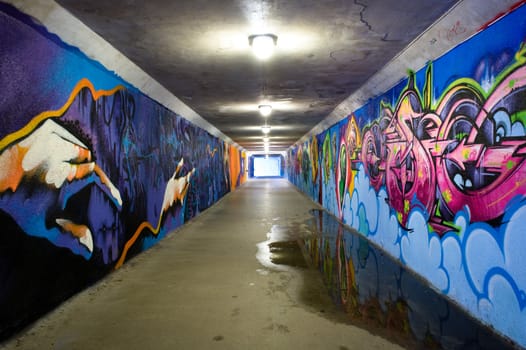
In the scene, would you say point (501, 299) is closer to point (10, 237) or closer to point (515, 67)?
point (515, 67)

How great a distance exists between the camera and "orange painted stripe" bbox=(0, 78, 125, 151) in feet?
10.9

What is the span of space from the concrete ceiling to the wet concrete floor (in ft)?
11.1

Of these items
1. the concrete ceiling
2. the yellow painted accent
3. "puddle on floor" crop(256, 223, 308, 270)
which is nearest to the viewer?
the concrete ceiling

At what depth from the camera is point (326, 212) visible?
1254 centimetres

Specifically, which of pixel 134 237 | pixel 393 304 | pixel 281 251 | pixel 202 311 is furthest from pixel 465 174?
pixel 134 237

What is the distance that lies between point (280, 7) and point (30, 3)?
8.30 ft

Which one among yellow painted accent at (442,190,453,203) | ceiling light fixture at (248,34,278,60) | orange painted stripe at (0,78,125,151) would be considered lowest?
yellow painted accent at (442,190,453,203)

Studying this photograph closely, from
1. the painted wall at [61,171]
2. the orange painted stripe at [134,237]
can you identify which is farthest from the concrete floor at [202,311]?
the painted wall at [61,171]

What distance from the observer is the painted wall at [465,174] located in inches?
129

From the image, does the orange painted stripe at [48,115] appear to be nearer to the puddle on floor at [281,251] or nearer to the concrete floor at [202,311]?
the concrete floor at [202,311]

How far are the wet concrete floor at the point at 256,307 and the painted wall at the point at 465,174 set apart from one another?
1.25 feet

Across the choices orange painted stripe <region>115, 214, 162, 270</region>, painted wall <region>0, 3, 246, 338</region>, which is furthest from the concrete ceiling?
orange painted stripe <region>115, 214, 162, 270</region>

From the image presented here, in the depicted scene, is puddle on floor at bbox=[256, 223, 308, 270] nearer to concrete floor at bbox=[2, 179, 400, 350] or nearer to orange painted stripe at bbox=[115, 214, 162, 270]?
concrete floor at bbox=[2, 179, 400, 350]

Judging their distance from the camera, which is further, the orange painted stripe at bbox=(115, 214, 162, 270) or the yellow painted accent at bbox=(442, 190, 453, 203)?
the orange painted stripe at bbox=(115, 214, 162, 270)
